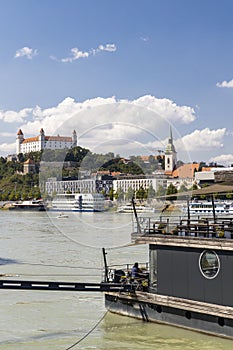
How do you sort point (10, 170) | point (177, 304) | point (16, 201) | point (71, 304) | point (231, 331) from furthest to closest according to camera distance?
point (10, 170) → point (16, 201) → point (71, 304) → point (177, 304) → point (231, 331)

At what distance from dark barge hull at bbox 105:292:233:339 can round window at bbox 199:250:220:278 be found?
81 centimetres

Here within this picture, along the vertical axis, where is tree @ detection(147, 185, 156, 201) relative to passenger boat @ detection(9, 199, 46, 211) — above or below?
above

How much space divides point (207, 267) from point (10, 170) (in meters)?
176

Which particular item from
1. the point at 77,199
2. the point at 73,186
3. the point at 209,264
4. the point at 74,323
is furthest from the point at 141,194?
the point at 74,323

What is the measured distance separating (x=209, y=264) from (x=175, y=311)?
5.46 feet

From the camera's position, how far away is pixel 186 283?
15.2 metres

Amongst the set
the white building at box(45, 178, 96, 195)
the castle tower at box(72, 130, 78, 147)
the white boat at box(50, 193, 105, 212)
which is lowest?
the white boat at box(50, 193, 105, 212)

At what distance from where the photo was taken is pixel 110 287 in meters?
16.7

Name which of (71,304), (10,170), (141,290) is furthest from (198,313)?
(10,170)

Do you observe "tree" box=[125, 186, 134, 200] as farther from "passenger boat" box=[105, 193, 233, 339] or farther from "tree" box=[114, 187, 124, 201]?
"passenger boat" box=[105, 193, 233, 339]

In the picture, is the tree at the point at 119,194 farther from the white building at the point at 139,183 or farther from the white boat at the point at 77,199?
the white boat at the point at 77,199

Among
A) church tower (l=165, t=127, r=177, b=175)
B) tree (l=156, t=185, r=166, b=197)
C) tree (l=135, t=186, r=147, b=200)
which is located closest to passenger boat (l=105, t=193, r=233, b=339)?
tree (l=135, t=186, r=147, b=200)

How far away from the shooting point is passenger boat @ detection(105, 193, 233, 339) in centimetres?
1437

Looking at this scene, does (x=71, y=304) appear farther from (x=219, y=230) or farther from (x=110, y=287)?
(x=219, y=230)
